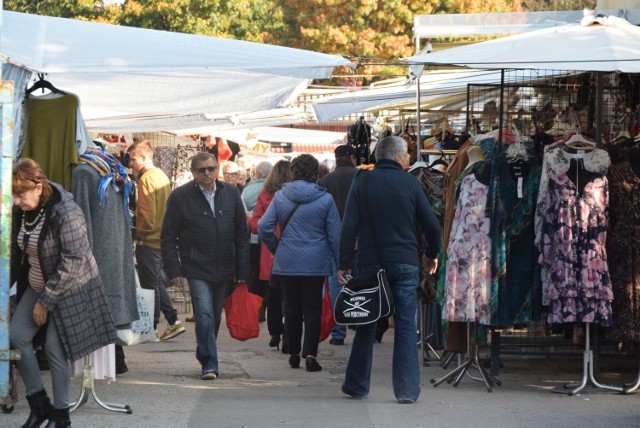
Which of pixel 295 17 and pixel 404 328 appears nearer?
pixel 404 328

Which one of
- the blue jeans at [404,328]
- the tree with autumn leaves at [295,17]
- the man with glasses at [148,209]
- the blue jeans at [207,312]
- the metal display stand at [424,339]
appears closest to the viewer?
the blue jeans at [404,328]

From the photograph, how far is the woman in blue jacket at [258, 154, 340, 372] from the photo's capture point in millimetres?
10273

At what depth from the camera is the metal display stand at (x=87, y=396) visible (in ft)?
25.8

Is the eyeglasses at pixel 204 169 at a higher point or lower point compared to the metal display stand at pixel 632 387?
higher

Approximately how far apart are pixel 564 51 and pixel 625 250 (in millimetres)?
1642

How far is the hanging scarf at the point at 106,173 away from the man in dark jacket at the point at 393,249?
5.40ft

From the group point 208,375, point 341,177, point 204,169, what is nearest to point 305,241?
point 204,169

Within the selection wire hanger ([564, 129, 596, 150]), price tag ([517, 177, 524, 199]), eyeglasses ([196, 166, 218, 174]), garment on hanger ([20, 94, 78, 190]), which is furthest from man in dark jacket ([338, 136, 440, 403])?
garment on hanger ([20, 94, 78, 190])

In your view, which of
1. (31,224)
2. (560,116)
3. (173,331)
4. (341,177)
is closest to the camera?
(31,224)

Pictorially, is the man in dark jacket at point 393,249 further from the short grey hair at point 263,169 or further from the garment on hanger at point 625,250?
the short grey hair at point 263,169

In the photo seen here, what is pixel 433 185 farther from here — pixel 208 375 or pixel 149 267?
pixel 149 267

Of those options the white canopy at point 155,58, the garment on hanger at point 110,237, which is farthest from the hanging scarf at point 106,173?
the white canopy at point 155,58

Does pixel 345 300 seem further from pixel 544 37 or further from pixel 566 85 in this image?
pixel 566 85

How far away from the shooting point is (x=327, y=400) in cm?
888
